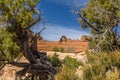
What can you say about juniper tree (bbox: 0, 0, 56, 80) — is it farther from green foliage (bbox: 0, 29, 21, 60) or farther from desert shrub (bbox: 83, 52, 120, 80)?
→ desert shrub (bbox: 83, 52, 120, 80)

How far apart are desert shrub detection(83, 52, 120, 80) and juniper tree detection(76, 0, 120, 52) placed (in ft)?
19.0

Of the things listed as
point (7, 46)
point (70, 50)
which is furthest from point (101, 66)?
point (70, 50)

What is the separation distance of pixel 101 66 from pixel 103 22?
1206 cm

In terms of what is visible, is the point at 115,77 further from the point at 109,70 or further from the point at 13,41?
the point at 13,41

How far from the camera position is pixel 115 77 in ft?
42.7

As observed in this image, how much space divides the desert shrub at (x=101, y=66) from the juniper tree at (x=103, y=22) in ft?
19.0

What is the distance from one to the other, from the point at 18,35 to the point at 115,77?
945 centimetres

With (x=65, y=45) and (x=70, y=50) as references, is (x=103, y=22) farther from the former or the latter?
(x=65, y=45)

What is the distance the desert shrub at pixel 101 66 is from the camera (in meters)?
14.0

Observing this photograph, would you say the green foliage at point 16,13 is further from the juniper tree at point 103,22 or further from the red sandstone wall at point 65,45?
the red sandstone wall at point 65,45

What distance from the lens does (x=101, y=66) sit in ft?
47.5

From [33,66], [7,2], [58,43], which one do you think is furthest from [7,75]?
[58,43]

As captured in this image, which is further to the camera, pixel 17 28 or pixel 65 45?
pixel 65 45

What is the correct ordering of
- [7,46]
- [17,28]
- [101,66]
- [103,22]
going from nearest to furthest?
[101,66] → [7,46] → [17,28] → [103,22]
